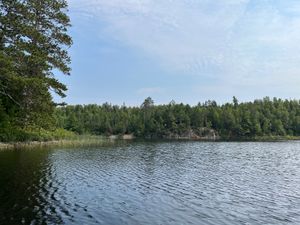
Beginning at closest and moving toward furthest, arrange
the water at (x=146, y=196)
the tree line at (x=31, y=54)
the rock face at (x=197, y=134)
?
1. the water at (x=146, y=196)
2. the tree line at (x=31, y=54)
3. the rock face at (x=197, y=134)

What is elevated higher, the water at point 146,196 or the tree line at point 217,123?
the tree line at point 217,123

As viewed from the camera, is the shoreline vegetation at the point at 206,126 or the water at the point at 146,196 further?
the shoreline vegetation at the point at 206,126

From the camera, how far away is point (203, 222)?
733 inches

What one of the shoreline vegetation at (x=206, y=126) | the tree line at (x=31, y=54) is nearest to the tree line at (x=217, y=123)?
the shoreline vegetation at (x=206, y=126)

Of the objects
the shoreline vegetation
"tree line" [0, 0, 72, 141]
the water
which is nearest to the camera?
the water

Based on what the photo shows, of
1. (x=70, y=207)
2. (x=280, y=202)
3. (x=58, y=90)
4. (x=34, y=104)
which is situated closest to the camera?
(x=70, y=207)

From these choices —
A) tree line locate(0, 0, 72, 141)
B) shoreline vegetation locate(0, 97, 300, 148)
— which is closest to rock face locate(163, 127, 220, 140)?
shoreline vegetation locate(0, 97, 300, 148)

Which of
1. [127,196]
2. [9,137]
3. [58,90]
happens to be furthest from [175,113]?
[127,196]

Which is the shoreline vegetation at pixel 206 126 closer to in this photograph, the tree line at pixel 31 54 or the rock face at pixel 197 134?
the rock face at pixel 197 134

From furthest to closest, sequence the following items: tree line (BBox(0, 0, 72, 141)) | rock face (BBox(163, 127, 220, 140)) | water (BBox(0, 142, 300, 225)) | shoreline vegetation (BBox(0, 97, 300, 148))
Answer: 1. rock face (BBox(163, 127, 220, 140))
2. shoreline vegetation (BBox(0, 97, 300, 148))
3. tree line (BBox(0, 0, 72, 141))
4. water (BBox(0, 142, 300, 225))

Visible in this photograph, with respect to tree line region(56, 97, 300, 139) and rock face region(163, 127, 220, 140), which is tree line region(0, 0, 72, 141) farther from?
rock face region(163, 127, 220, 140)

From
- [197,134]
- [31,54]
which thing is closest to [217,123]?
[197,134]

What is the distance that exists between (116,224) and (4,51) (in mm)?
21297

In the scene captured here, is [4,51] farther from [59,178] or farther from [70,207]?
[70,207]
